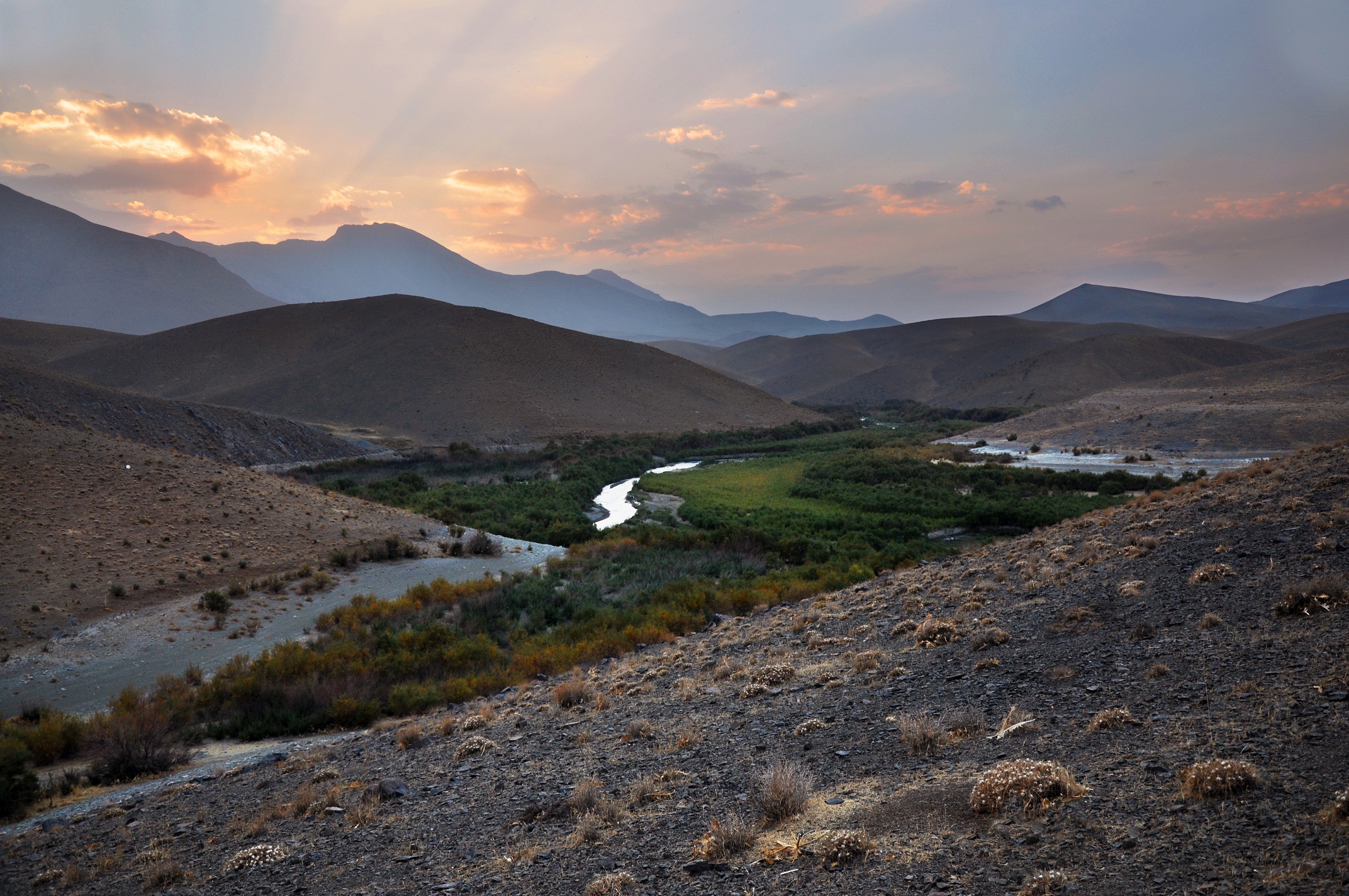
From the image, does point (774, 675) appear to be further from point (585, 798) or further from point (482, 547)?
point (482, 547)

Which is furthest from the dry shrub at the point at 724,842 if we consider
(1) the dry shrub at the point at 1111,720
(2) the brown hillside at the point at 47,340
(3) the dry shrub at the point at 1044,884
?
(2) the brown hillside at the point at 47,340

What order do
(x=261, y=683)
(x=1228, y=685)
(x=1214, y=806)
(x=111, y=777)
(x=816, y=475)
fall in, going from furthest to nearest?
(x=816, y=475), (x=261, y=683), (x=111, y=777), (x=1228, y=685), (x=1214, y=806)

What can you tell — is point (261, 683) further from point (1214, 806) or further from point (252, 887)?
point (1214, 806)

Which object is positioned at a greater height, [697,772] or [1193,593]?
[1193,593]

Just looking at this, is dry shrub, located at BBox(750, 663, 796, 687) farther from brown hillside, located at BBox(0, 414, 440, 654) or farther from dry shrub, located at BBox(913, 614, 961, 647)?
brown hillside, located at BBox(0, 414, 440, 654)

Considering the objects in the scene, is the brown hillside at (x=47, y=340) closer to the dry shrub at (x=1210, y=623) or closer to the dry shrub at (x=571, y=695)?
the dry shrub at (x=571, y=695)

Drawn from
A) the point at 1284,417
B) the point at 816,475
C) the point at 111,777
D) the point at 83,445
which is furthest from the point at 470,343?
the point at 111,777

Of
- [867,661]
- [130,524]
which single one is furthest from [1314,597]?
[130,524]
